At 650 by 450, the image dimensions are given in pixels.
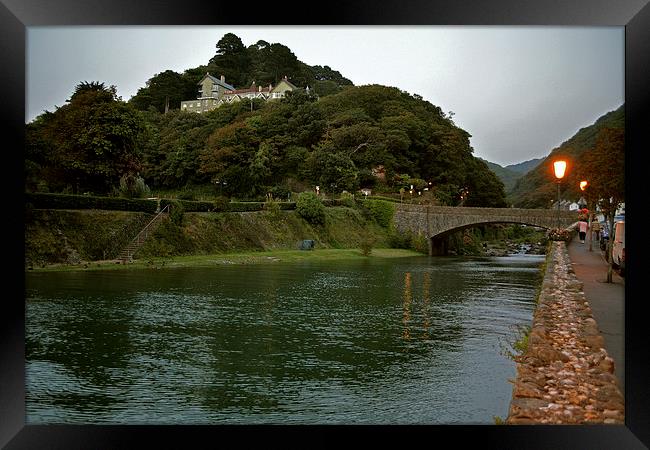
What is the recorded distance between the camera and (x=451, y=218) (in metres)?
37.0

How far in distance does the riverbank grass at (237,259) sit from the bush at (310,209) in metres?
2.79

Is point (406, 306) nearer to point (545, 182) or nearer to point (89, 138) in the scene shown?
point (89, 138)

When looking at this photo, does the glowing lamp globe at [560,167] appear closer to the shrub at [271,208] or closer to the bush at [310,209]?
the shrub at [271,208]

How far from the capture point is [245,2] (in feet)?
A: 15.3

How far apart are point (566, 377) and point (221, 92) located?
59.3m

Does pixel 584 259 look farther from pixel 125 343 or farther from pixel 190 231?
pixel 190 231

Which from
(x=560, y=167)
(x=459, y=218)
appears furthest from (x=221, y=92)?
(x=560, y=167)

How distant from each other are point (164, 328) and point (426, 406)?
17.7ft

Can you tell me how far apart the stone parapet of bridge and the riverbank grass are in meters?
2.57

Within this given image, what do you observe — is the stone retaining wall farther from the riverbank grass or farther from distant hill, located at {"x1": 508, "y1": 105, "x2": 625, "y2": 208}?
distant hill, located at {"x1": 508, "y1": 105, "x2": 625, "y2": 208}

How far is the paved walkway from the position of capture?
5.87 meters

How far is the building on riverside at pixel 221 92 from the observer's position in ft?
190
